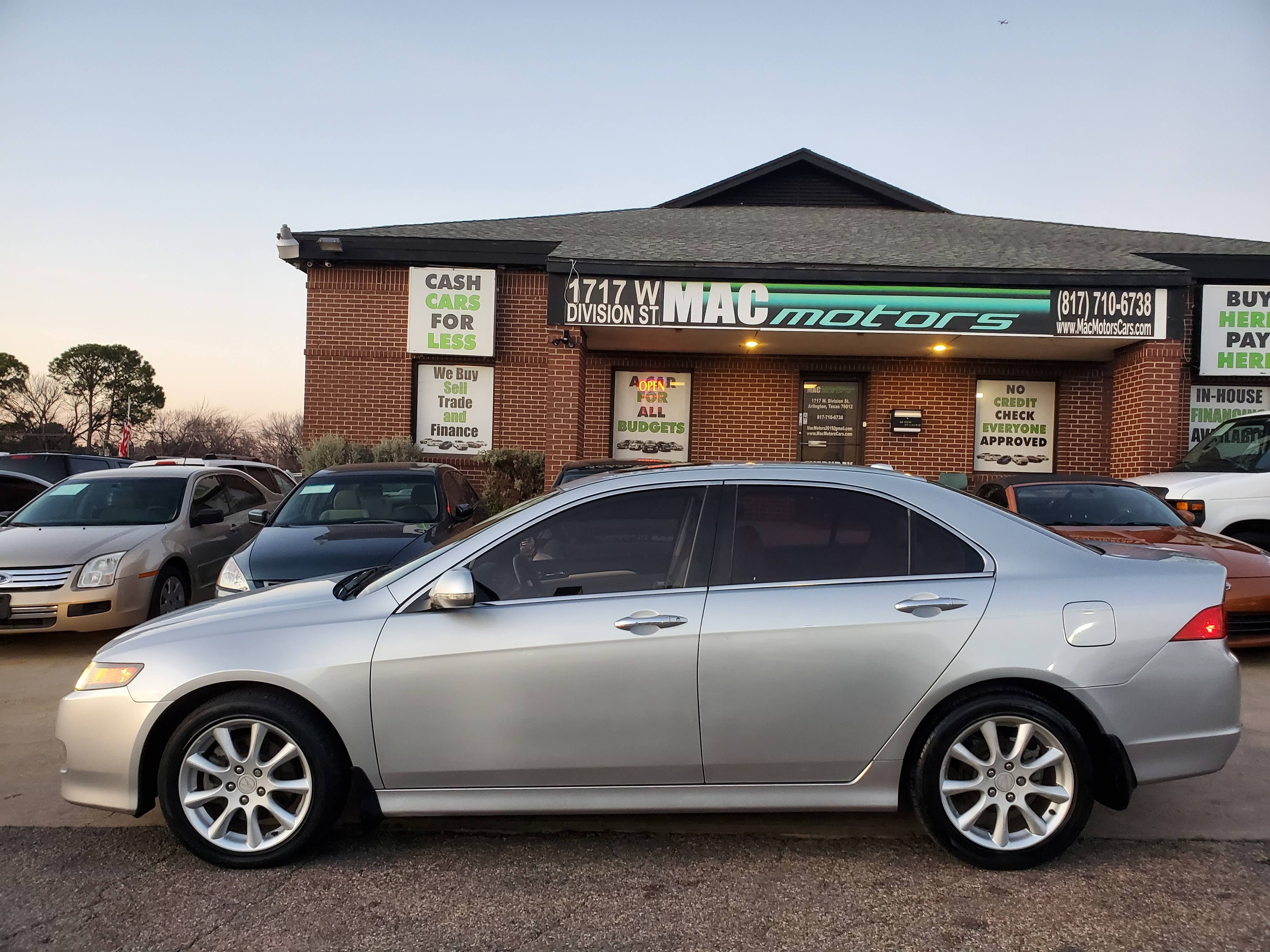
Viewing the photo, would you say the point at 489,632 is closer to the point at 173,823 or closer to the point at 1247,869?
the point at 173,823

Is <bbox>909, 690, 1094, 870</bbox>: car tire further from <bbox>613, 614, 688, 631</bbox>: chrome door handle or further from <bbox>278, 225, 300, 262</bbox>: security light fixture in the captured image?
<bbox>278, 225, 300, 262</bbox>: security light fixture

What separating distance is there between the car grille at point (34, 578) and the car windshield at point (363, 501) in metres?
1.57

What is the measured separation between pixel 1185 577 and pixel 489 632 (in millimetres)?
2769

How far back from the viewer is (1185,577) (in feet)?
11.3

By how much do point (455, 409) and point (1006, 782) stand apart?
1190 centimetres

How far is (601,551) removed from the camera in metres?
3.62

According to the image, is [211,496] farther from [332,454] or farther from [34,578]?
[332,454]

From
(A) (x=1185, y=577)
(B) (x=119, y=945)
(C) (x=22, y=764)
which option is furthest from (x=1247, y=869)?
(C) (x=22, y=764)

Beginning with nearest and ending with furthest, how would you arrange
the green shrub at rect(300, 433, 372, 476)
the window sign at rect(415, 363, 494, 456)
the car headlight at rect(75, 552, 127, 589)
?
1. the car headlight at rect(75, 552, 127, 589)
2. the green shrub at rect(300, 433, 372, 476)
3. the window sign at rect(415, 363, 494, 456)

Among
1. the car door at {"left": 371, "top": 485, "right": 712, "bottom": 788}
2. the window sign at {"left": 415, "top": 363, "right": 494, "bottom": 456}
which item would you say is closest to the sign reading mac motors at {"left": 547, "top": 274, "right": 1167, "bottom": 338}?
the window sign at {"left": 415, "top": 363, "right": 494, "bottom": 456}

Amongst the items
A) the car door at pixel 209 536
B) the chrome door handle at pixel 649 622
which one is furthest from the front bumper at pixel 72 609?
the chrome door handle at pixel 649 622

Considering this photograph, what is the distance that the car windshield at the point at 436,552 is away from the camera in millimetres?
3525

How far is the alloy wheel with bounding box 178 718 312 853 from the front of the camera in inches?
131

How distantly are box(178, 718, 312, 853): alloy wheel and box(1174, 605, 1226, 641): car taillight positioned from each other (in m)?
3.42
